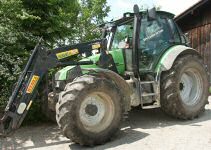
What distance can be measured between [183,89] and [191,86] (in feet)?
0.86

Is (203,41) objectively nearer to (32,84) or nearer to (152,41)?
(152,41)

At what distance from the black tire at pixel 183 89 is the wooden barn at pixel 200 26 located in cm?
520

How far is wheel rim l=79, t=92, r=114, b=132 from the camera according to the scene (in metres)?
6.67

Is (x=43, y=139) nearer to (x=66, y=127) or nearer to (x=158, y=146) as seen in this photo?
(x=66, y=127)

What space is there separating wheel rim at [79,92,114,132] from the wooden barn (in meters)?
7.94

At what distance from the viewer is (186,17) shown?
15102mm

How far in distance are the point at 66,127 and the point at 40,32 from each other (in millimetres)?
4029

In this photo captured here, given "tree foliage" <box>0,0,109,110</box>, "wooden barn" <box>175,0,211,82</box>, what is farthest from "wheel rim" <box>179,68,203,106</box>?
"wooden barn" <box>175,0,211,82</box>

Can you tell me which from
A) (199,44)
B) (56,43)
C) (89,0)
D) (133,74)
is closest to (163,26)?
(133,74)

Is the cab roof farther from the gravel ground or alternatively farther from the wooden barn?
the wooden barn

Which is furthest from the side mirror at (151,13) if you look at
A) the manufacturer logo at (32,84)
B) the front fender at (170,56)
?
the manufacturer logo at (32,84)

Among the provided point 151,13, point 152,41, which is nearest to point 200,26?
point 152,41

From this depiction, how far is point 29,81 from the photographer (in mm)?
6617

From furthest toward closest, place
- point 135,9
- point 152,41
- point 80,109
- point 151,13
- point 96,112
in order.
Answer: point 152,41, point 135,9, point 151,13, point 96,112, point 80,109
